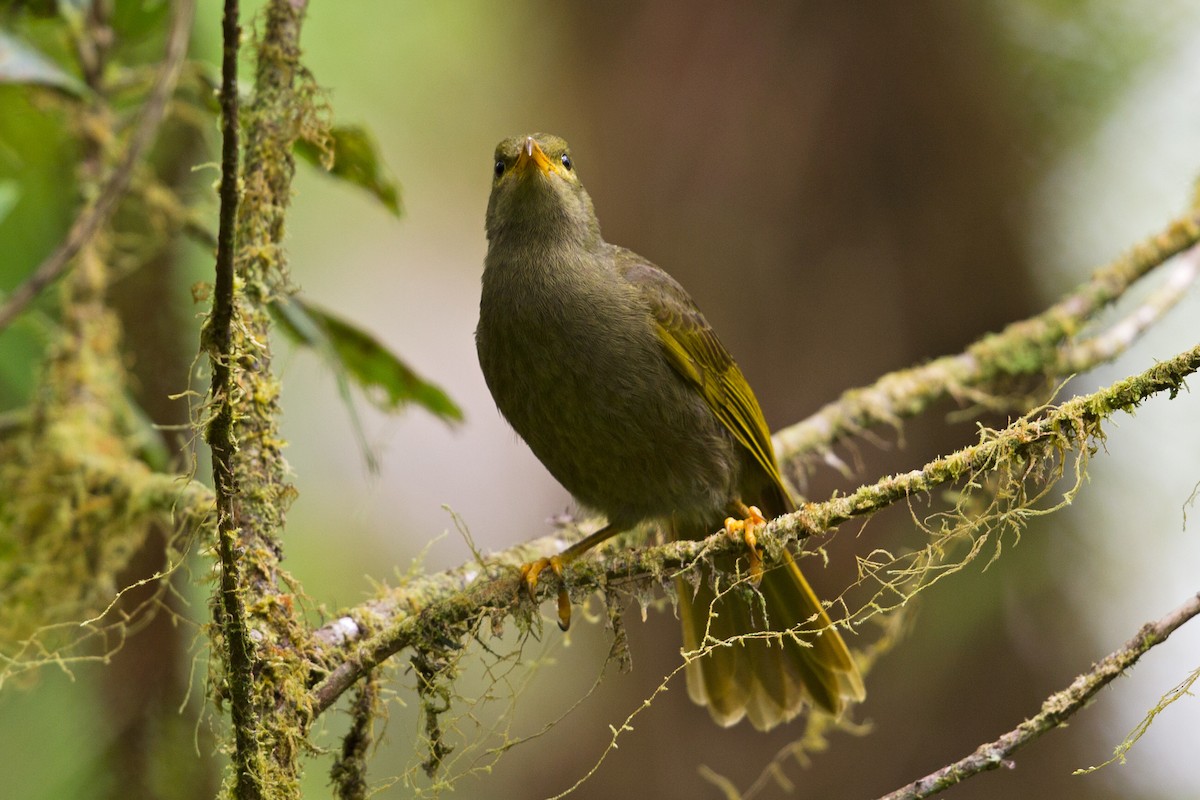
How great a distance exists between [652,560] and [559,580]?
0.32 m

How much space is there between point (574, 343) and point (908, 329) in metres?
2.24

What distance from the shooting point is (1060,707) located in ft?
6.98

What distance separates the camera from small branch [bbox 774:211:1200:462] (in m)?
4.27

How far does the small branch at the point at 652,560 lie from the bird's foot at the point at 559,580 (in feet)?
0.10

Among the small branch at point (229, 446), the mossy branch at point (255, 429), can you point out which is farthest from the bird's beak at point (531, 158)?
the small branch at point (229, 446)

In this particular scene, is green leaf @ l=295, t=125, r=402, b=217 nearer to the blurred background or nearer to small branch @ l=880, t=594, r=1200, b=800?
the blurred background

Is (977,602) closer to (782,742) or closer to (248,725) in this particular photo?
(782,742)

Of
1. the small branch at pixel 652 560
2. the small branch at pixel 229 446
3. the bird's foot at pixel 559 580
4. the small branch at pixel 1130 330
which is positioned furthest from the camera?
the small branch at pixel 1130 330

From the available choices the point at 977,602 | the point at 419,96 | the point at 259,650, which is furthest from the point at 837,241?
the point at 419,96

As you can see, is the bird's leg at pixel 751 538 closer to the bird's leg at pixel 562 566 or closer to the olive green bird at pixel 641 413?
the olive green bird at pixel 641 413

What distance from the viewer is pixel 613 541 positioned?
12.8 feet

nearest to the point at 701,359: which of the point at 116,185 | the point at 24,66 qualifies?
the point at 116,185

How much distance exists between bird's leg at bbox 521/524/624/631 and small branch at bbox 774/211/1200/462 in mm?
900

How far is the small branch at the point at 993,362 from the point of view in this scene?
4266 mm
